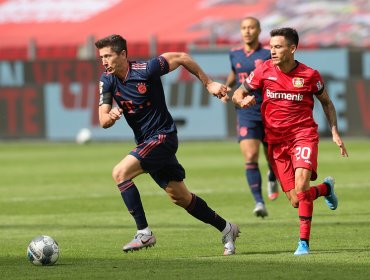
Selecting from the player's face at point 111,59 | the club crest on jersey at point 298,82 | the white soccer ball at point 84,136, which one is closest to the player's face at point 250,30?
the club crest on jersey at point 298,82

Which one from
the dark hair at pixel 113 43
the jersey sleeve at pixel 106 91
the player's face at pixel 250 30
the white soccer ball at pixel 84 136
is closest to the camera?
the dark hair at pixel 113 43

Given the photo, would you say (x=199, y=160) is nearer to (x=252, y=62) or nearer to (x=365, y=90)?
(x=365, y=90)

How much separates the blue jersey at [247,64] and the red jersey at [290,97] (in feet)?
12.9

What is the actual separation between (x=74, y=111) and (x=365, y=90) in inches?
328

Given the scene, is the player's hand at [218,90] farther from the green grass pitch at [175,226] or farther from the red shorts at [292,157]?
the green grass pitch at [175,226]

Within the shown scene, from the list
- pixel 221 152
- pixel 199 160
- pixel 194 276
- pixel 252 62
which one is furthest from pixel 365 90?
pixel 194 276

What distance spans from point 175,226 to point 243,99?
10.2ft

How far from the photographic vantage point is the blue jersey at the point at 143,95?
10117 mm

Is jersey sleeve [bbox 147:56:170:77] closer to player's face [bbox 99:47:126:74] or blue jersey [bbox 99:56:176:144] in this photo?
blue jersey [bbox 99:56:176:144]

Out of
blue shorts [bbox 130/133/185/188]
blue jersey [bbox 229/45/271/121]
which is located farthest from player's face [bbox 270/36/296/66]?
blue jersey [bbox 229/45/271/121]

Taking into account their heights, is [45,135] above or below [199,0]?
below

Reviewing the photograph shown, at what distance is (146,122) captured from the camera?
401 inches

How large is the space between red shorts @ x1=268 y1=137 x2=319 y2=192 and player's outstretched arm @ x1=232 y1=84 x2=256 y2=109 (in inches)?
22.0

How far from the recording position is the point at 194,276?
334 inches
